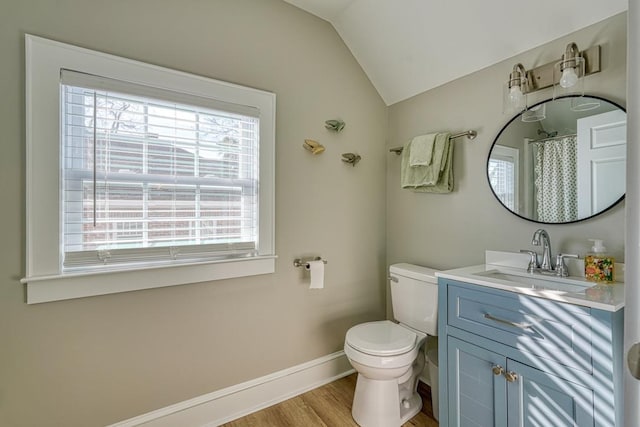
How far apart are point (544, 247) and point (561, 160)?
0.44 metres

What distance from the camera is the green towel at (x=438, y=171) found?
200 centimetres

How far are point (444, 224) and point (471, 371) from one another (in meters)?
0.93

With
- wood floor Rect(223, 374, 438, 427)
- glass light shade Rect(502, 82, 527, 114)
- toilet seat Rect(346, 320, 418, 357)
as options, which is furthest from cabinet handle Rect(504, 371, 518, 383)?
glass light shade Rect(502, 82, 527, 114)

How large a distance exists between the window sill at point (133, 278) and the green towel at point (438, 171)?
111 cm

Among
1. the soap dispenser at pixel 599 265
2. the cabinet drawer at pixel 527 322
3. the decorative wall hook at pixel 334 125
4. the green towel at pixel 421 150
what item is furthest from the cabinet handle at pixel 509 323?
the decorative wall hook at pixel 334 125

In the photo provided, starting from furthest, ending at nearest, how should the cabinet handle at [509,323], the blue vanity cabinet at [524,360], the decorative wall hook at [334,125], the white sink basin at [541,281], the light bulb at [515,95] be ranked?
the decorative wall hook at [334,125]
the light bulb at [515,95]
the white sink basin at [541,281]
the cabinet handle at [509,323]
the blue vanity cabinet at [524,360]

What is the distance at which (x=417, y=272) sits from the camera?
6.54 ft

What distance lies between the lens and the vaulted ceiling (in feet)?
4.98

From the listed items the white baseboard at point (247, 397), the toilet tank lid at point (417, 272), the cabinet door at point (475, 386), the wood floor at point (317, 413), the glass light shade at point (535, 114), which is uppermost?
the glass light shade at point (535, 114)

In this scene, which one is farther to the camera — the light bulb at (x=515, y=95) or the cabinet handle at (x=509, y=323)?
the light bulb at (x=515, y=95)

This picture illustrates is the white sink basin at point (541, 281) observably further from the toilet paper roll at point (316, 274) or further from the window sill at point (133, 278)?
the window sill at point (133, 278)

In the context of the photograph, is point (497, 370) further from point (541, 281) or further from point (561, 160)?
point (561, 160)

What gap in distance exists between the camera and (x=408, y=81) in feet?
7.36

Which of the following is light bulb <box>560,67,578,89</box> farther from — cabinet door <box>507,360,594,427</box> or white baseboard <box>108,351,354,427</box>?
white baseboard <box>108,351,354,427</box>
